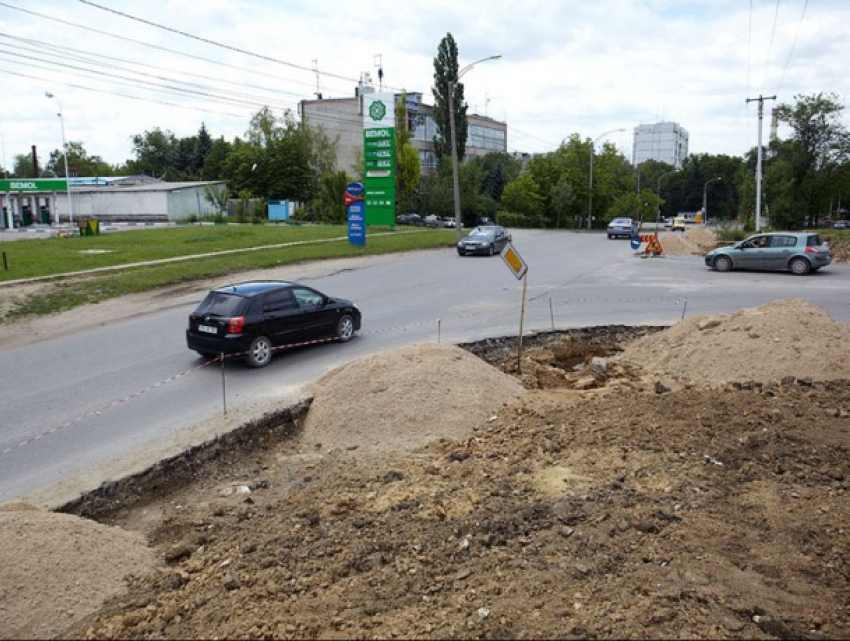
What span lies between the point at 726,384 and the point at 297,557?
302 inches

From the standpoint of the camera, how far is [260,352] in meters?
13.0

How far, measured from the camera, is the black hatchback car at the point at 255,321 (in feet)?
41.7


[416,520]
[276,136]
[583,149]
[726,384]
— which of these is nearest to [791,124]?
[583,149]

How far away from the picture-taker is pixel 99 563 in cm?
541

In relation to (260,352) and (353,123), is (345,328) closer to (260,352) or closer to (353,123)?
(260,352)

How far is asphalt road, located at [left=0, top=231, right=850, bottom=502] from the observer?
8.84 m

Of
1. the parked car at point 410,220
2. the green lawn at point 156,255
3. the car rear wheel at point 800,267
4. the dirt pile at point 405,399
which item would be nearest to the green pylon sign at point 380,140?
the green lawn at point 156,255

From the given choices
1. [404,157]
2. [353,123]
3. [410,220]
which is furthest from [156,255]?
[353,123]

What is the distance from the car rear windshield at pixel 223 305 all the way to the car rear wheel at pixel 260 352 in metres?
0.63

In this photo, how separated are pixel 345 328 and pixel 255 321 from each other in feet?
8.52

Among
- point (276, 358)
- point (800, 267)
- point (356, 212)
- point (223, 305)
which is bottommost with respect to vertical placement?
point (276, 358)

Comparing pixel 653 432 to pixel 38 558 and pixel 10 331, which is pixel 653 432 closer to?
pixel 38 558

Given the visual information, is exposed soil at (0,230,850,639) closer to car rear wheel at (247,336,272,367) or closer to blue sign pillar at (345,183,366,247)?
car rear wheel at (247,336,272,367)

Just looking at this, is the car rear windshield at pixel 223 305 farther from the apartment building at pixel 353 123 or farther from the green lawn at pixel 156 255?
the apartment building at pixel 353 123
